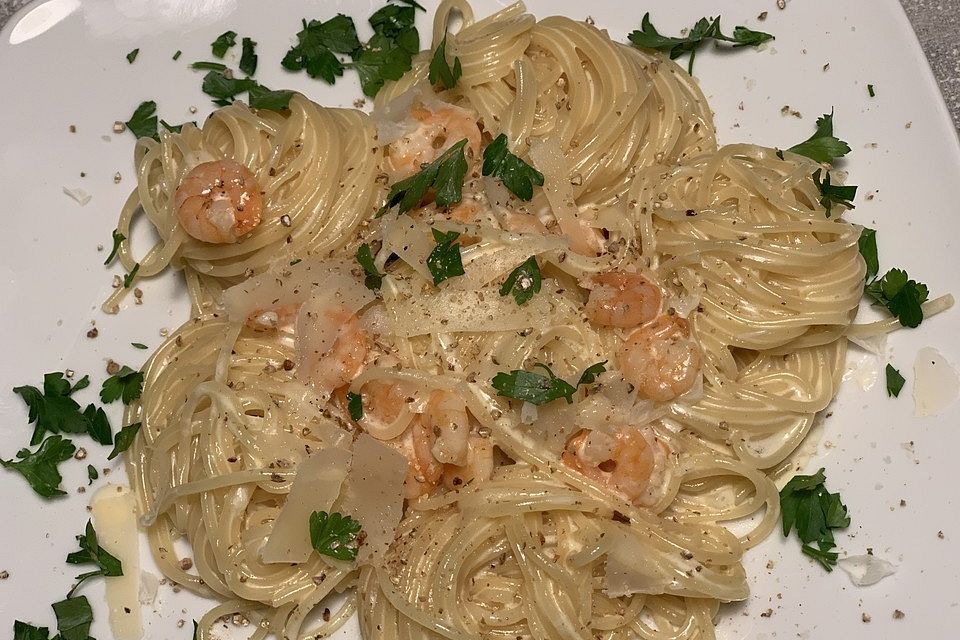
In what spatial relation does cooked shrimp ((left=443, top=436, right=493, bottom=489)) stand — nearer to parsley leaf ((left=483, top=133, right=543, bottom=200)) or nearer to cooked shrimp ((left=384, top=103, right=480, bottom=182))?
parsley leaf ((left=483, top=133, right=543, bottom=200))

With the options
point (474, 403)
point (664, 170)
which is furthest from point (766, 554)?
point (664, 170)

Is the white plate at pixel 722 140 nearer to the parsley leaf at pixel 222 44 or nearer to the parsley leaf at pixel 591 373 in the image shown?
the parsley leaf at pixel 222 44

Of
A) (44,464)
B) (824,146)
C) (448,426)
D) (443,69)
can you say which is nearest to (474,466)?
(448,426)

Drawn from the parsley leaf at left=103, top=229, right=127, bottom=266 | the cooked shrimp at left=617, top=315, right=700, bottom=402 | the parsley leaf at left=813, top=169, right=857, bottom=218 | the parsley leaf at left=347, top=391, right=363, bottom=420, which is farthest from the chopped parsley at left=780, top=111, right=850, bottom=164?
the parsley leaf at left=103, top=229, right=127, bottom=266

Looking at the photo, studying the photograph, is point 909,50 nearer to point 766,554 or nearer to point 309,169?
point 766,554

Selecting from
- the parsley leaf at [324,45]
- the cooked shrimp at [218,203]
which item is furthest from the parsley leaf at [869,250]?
the cooked shrimp at [218,203]

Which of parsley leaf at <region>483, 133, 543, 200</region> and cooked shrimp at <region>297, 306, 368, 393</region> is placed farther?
parsley leaf at <region>483, 133, 543, 200</region>

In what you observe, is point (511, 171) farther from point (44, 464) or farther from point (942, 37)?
point (942, 37)
